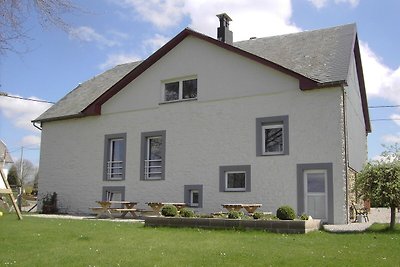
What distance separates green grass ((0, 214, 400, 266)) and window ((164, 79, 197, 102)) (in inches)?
314

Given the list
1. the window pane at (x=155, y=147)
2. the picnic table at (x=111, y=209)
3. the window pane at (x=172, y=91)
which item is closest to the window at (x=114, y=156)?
the window pane at (x=155, y=147)

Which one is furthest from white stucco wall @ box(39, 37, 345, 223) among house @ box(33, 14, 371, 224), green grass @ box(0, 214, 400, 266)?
green grass @ box(0, 214, 400, 266)

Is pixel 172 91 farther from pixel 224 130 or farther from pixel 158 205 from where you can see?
pixel 158 205

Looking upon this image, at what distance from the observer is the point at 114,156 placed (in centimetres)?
2136

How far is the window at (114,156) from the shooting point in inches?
822

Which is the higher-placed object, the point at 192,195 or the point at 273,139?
the point at 273,139

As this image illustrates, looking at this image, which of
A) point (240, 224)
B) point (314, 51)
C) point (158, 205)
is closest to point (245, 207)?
point (240, 224)

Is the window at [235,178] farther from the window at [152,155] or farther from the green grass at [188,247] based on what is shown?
the green grass at [188,247]

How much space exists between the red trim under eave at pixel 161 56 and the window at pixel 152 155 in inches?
107

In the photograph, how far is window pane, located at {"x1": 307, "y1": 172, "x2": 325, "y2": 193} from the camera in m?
16.3

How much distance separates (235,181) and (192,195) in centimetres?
202

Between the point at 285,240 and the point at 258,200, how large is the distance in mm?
6370

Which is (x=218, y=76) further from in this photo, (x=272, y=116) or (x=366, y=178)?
(x=366, y=178)

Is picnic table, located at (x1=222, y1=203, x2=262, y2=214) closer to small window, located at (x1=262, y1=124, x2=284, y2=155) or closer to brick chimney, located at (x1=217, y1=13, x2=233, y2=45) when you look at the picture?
small window, located at (x1=262, y1=124, x2=284, y2=155)
